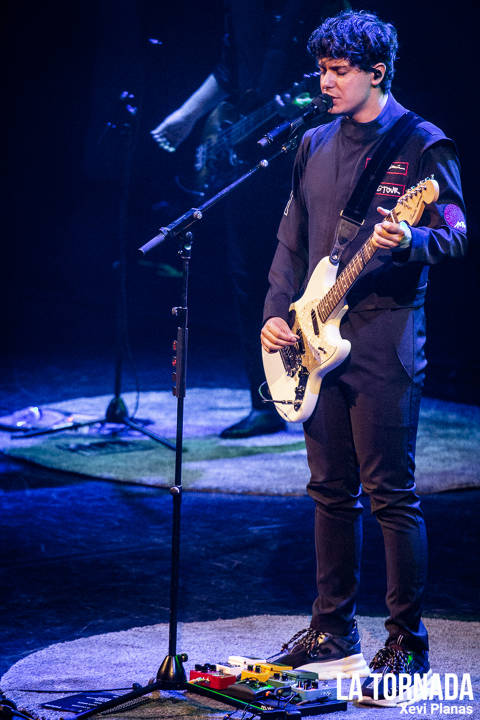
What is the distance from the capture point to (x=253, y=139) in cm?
509

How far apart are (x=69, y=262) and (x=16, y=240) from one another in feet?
1.99

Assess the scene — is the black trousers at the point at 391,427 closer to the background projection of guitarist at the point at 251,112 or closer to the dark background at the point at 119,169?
the background projection of guitarist at the point at 251,112

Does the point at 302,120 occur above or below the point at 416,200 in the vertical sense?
above

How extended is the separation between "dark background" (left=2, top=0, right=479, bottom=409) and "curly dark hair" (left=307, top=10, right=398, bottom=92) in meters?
3.00

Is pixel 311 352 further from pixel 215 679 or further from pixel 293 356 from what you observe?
pixel 215 679

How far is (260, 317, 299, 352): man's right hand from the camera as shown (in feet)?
8.76

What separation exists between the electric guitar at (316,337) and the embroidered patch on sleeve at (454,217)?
0.43ft

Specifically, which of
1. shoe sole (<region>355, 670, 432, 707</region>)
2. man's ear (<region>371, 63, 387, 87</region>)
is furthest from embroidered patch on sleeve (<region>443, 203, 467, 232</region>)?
shoe sole (<region>355, 670, 432, 707</region>)

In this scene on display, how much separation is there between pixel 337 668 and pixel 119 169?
8.04 meters

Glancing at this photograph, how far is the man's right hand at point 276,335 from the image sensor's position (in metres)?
2.67

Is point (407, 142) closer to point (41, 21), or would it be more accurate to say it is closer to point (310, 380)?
point (310, 380)

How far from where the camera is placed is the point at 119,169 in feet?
32.9

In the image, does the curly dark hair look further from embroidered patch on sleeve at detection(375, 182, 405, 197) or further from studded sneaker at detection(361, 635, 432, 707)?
studded sneaker at detection(361, 635, 432, 707)

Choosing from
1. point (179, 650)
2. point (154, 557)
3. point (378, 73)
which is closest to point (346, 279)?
point (378, 73)
